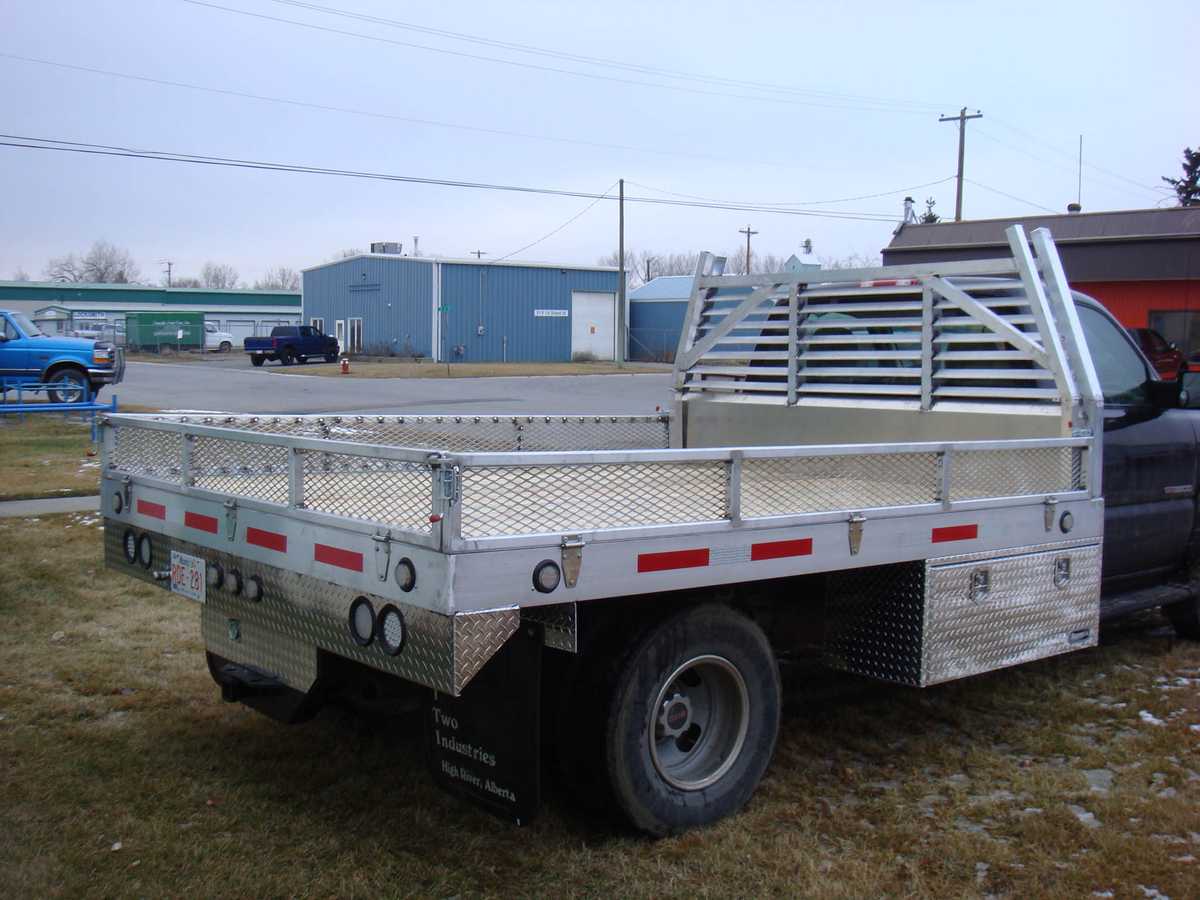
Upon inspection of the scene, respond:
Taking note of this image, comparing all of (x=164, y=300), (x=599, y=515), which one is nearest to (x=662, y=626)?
(x=599, y=515)

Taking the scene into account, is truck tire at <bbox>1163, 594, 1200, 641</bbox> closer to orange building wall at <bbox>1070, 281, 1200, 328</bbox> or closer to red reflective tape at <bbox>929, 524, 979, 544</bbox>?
red reflective tape at <bbox>929, 524, 979, 544</bbox>

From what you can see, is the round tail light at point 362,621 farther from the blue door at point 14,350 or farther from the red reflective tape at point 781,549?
the blue door at point 14,350

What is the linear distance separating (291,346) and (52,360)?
2213 centimetres

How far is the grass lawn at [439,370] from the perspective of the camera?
3553 centimetres

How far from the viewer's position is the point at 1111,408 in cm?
553

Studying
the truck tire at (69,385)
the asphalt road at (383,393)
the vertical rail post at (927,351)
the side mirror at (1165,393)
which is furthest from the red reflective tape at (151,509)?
the asphalt road at (383,393)

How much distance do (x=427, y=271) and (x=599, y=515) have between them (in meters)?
43.5

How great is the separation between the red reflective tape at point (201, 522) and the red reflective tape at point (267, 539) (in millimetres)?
226

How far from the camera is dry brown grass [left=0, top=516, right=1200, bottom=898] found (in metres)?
3.74

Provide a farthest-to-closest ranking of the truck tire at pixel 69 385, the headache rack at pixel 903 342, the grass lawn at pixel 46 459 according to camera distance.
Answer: the truck tire at pixel 69 385 → the grass lawn at pixel 46 459 → the headache rack at pixel 903 342

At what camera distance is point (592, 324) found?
5025 centimetres

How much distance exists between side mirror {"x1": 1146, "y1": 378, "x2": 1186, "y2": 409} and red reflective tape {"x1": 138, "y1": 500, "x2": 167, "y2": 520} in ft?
15.1

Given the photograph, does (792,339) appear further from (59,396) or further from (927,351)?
(59,396)

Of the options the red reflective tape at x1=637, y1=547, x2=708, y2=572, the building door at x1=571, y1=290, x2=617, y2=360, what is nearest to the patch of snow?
the red reflective tape at x1=637, y1=547, x2=708, y2=572
